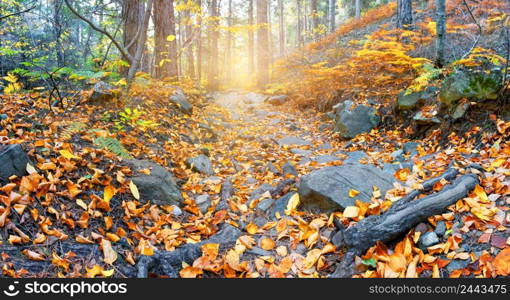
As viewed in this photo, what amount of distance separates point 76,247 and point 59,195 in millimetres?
632

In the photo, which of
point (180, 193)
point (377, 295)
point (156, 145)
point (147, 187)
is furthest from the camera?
point (156, 145)

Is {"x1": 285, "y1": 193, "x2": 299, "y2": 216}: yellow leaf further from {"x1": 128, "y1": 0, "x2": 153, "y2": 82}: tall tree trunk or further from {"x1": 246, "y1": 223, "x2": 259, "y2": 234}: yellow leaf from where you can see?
{"x1": 128, "y1": 0, "x2": 153, "y2": 82}: tall tree trunk

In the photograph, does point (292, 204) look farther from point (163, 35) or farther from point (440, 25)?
point (163, 35)

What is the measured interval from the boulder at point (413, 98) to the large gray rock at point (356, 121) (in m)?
0.55

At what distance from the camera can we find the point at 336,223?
2.68 meters

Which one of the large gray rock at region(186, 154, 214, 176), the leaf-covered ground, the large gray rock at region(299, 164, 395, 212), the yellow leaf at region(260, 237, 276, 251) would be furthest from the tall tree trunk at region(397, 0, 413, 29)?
the yellow leaf at region(260, 237, 276, 251)

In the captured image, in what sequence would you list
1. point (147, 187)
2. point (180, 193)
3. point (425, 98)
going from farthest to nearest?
point (425, 98)
point (180, 193)
point (147, 187)

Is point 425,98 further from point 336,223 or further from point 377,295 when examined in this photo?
point 377,295

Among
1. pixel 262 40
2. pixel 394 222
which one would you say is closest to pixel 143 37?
pixel 394 222

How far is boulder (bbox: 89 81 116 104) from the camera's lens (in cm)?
464

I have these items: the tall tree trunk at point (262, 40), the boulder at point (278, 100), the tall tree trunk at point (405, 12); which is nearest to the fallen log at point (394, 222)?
the tall tree trunk at point (405, 12)

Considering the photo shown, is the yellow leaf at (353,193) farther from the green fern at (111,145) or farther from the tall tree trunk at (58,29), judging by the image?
the tall tree trunk at (58,29)

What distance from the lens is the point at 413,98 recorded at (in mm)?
5227

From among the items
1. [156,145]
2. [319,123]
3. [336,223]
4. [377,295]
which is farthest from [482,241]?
[319,123]
